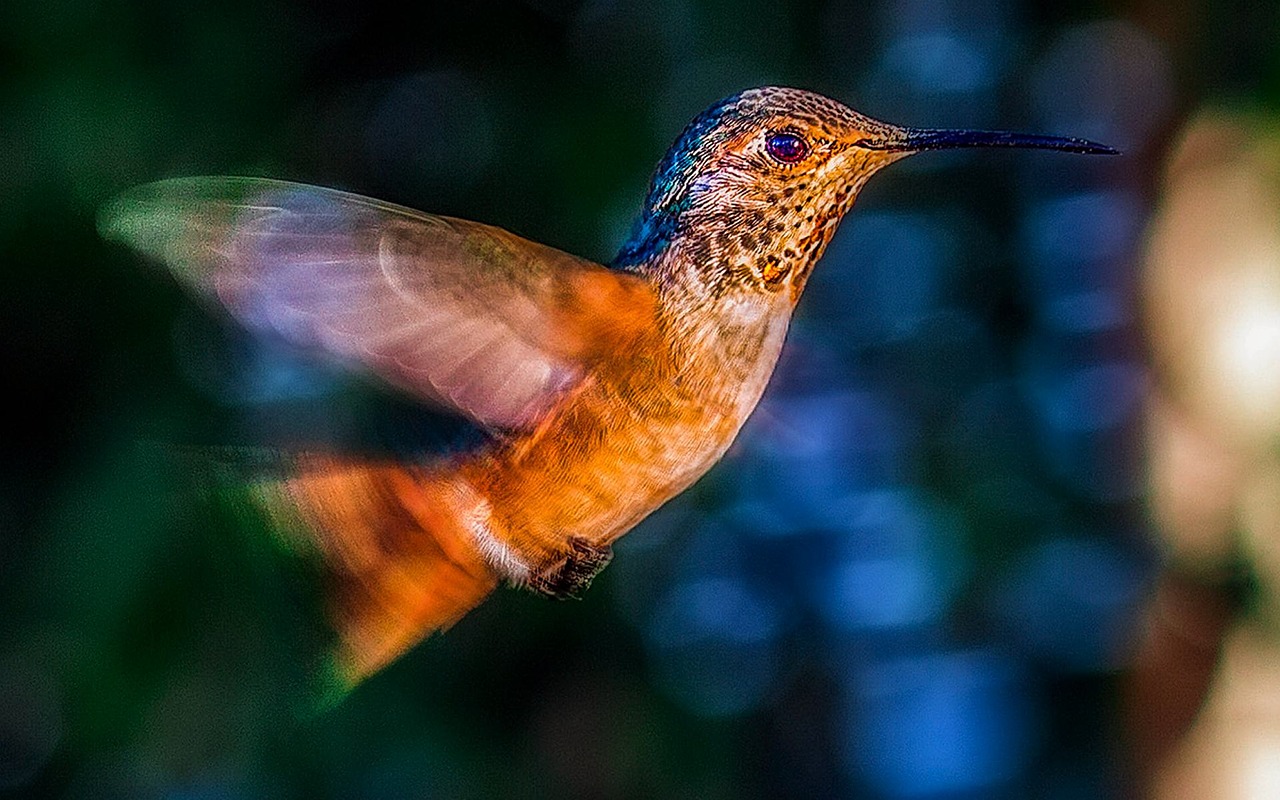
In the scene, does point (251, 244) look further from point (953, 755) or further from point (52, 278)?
point (953, 755)

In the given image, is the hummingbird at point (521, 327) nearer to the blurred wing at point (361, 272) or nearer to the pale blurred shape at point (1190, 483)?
the blurred wing at point (361, 272)

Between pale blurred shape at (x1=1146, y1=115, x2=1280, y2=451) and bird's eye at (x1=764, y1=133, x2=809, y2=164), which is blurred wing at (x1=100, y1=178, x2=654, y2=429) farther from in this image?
pale blurred shape at (x1=1146, y1=115, x2=1280, y2=451)

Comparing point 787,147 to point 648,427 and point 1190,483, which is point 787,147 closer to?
point 648,427

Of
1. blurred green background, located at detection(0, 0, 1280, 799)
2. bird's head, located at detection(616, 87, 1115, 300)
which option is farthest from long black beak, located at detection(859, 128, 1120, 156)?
blurred green background, located at detection(0, 0, 1280, 799)

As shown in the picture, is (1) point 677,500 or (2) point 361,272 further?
(1) point 677,500

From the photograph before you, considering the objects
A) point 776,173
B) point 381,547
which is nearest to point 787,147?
point 776,173

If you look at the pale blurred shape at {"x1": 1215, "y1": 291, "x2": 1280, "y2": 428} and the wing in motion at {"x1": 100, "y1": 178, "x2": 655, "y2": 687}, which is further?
the pale blurred shape at {"x1": 1215, "y1": 291, "x2": 1280, "y2": 428}

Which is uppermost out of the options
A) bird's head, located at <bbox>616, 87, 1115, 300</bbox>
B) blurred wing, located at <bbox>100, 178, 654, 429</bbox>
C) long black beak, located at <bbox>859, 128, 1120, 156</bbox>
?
long black beak, located at <bbox>859, 128, 1120, 156</bbox>
